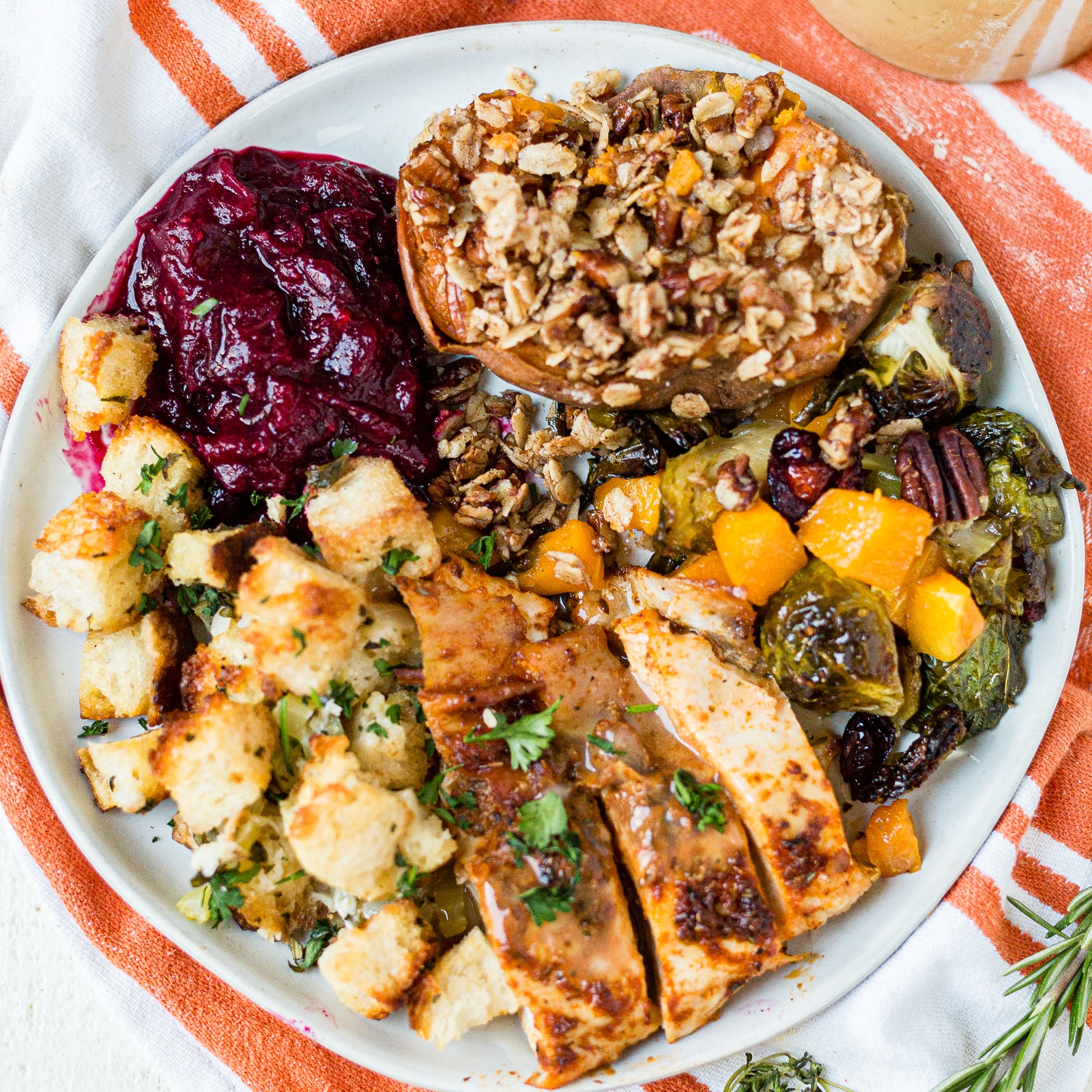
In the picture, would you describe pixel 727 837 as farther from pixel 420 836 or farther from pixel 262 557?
pixel 262 557

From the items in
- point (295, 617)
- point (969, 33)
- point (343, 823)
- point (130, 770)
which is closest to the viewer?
point (343, 823)

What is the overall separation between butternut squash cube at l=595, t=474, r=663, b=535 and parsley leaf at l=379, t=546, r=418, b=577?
82cm

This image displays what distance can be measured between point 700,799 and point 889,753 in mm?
867

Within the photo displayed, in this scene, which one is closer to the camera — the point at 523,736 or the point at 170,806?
the point at 523,736

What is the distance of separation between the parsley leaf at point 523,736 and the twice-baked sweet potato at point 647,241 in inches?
46.0

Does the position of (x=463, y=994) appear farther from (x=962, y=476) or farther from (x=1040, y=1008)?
(x=962, y=476)

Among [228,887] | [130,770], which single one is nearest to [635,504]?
[228,887]

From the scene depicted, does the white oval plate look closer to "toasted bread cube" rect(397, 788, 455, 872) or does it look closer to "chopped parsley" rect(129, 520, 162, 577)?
"chopped parsley" rect(129, 520, 162, 577)

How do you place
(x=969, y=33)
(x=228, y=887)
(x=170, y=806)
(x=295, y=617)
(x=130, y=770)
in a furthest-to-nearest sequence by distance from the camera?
1. (x=170, y=806)
2. (x=969, y=33)
3. (x=130, y=770)
4. (x=228, y=887)
5. (x=295, y=617)

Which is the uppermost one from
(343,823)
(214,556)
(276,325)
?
(276,325)

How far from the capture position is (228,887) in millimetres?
3135

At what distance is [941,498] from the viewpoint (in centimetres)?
327

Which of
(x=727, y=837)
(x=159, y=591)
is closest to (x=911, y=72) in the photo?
(x=727, y=837)

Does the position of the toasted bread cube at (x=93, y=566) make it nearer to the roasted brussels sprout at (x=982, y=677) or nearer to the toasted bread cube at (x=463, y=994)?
the toasted bread cube at (x=463, y=994)
